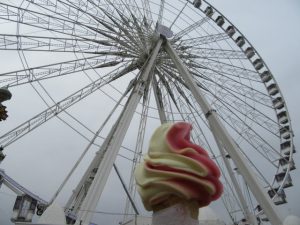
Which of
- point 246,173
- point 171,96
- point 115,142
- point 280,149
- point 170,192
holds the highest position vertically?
point 171,96

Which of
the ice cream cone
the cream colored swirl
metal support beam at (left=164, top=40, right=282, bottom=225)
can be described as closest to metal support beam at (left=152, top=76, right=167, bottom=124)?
metal support beam at (left=164, top=40, right=282, bottom=225)

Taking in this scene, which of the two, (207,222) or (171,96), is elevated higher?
(171,96)

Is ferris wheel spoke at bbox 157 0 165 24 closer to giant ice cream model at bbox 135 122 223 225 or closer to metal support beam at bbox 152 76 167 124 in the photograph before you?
metal support beam at bbox 152 76 167 124

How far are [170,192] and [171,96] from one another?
12.9 m

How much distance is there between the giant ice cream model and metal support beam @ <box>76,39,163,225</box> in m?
6.57

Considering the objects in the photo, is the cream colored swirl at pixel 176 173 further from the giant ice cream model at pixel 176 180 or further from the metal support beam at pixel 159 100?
the metal support beam at pixel 159 100

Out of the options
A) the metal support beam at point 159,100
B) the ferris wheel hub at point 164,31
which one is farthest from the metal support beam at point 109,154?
the metal support beam at point 159,100

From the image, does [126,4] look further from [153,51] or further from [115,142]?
[115,142]

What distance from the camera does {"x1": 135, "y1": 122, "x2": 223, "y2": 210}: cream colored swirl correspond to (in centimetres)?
317

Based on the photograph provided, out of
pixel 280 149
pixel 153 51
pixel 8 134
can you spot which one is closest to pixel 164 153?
pixel 8 134

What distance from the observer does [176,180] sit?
3.17m

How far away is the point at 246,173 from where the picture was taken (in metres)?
10.6

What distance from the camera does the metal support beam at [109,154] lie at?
31.5ft

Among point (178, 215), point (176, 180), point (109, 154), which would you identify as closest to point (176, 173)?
point (176, 180)
